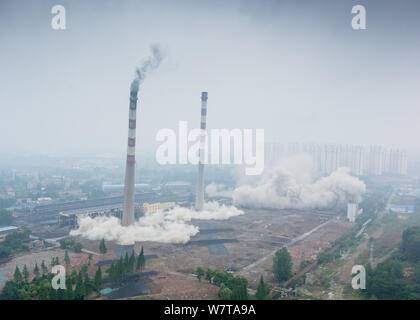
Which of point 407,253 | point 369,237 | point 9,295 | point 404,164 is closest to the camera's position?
point 9,295

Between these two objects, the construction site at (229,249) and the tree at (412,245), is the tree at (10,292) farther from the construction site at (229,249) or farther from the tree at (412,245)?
the tree at (412,245)

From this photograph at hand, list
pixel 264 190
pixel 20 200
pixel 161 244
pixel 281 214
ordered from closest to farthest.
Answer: pixel 161 244, pixel 281 214, pixel 264 190, pixel 20 200

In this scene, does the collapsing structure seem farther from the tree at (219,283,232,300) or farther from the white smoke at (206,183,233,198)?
the tree at (219,283,232,300)

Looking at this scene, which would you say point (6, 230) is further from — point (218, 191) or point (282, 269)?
point (218, 191)

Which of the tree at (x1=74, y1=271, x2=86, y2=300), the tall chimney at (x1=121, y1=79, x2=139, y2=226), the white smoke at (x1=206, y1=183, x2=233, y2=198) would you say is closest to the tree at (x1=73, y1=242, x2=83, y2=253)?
the tall chimney at (x1=121, y1=79, x2=139, y2=226)
